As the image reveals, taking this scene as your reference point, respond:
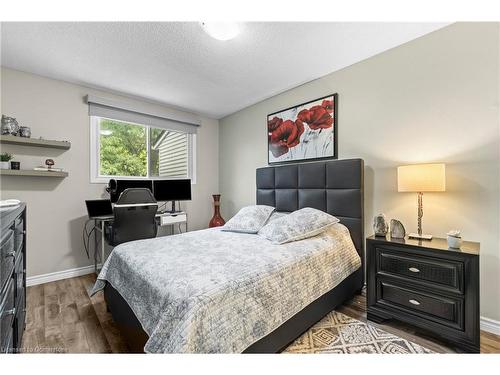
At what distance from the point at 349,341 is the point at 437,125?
1878 mm

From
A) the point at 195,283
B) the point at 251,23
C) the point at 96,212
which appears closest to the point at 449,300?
the point at 195,283

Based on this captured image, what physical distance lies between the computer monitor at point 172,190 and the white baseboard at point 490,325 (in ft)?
11.3

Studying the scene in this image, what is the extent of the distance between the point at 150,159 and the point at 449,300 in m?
3.80

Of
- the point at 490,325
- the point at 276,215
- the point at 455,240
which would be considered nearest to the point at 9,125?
the point at 276,215

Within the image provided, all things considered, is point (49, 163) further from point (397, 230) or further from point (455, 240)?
point (455, 240)

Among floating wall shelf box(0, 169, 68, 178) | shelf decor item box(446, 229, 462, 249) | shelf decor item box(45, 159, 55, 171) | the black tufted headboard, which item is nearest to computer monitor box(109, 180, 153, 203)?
floating wall shelf box(0, 169, 68, 178)

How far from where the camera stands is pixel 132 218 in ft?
8.61

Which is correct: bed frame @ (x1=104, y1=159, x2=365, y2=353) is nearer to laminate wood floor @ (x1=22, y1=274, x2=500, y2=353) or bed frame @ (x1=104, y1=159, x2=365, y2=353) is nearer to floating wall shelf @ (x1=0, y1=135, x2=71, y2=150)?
laminate wood floor @ (x1=22, y1=274, x2=500, y2=353)

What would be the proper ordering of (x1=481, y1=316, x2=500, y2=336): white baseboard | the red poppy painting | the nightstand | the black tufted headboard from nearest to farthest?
the nightstand, (x1=481, y1=316, x2=500, y2=336): white baseboard, the black tufted headboard, the red poppy painting

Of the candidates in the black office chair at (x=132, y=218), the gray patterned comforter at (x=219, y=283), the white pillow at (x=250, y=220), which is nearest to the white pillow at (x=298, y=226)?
the gray patterned comforter at (x=219, y=283)

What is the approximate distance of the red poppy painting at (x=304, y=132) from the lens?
2662 millimetres

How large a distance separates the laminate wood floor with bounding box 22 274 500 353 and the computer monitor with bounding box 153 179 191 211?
1.46 m

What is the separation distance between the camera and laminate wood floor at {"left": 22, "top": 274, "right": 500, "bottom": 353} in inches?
61.4
